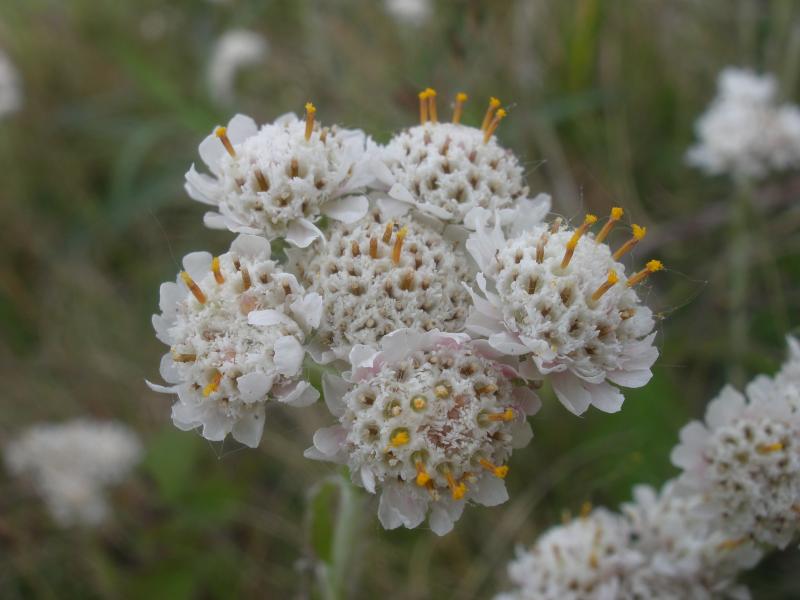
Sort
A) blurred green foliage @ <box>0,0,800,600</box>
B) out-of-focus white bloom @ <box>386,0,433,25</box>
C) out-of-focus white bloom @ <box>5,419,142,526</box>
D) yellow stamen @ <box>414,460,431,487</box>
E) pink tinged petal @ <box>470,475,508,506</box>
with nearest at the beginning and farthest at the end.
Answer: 1. yellow stamen @ <box>414,460,431,487</box>
2. pink tinged petal @ <box>470,475,508,506</box>
3. blurred green foliage @ <box>0,0,800,600</box>
4. out-of-focus white bloom @ <box>5,419,142,526</box>
5. out-of-focus white bloom @ <box>386,0,433,25</box>

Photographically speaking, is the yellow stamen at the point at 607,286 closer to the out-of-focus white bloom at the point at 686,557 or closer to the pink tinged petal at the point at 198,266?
the out-of-focus white bloom at the point at 686,557

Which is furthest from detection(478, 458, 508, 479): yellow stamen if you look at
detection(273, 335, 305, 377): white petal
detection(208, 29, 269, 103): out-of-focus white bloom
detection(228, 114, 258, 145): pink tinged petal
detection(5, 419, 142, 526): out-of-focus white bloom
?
detection(208, 29, 269, 103): out-of-focus white bloom

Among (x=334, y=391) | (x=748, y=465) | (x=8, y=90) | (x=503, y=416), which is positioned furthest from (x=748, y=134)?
(x=8, y=90)

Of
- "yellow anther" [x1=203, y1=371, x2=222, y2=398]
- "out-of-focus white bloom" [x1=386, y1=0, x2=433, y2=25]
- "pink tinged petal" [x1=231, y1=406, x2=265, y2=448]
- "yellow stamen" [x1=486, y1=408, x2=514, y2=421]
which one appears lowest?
"yellow stamen" [x1=486, y1=408, x2=514, y2=421]

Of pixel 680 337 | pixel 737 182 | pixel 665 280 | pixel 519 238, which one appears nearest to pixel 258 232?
pixel 519 238

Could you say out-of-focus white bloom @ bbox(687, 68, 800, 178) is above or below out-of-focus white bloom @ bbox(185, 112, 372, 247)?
above

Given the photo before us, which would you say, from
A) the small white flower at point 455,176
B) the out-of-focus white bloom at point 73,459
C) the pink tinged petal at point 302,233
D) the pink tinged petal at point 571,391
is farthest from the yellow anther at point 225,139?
the out-of-focus white bloom at point 73,459

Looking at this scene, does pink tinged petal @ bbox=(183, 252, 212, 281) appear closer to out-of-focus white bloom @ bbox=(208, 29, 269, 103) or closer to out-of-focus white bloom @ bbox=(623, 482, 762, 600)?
A: out-of-focus white bloom @ bbox=(623, 482, 762, 600)
